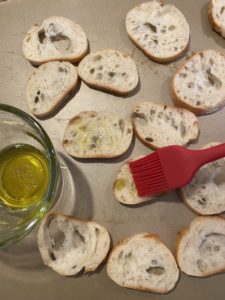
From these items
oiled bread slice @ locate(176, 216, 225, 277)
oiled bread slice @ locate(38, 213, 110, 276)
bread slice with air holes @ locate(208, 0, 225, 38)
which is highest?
bread slice with air holes @ locate(208, 0, 225, 38)

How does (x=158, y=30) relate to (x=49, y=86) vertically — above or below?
above

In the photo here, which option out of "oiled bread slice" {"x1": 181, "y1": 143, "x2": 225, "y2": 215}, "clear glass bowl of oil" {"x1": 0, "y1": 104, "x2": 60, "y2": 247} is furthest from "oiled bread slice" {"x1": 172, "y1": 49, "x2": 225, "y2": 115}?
"clear glass bowl of oil" {"x1": 0, "y1": 104, "x2": 60, "y2": 247}

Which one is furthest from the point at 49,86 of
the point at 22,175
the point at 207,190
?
the point at 207,190

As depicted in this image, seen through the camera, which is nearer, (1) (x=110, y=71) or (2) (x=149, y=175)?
(2) (x=149, y=175)

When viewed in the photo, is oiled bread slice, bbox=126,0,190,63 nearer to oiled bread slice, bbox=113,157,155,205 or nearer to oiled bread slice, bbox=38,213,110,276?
oiled bread slice, bbox=113,157,155,205

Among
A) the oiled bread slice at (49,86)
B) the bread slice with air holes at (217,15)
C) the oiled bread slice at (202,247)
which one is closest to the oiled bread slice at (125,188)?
the oiled bread slice at (202,247)

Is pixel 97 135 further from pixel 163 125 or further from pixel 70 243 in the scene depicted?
pixel 70 243
